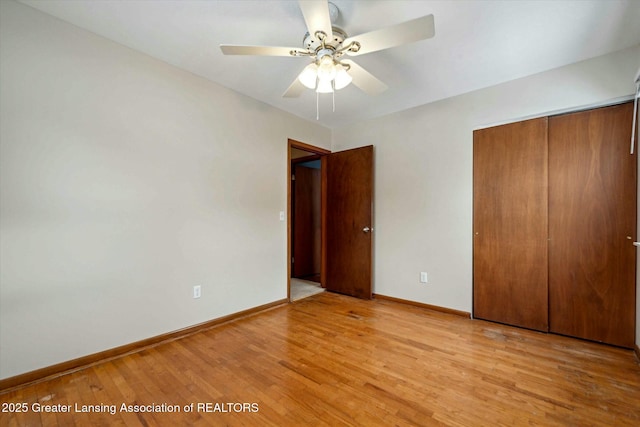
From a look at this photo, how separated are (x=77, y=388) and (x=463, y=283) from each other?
3370 mm

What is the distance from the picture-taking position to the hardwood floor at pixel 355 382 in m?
1.44

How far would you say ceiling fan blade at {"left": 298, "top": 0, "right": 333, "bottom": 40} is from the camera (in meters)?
1.30

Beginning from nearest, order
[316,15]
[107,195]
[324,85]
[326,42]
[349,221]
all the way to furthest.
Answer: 1. [316,15]
2. [326,42]
3. [324,85]
4. [107,195]
5. [349,221]

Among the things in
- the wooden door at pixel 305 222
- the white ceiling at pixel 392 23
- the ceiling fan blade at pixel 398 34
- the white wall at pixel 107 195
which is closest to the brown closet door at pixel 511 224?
the white ceiling at pixel 392 23

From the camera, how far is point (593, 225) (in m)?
2.28

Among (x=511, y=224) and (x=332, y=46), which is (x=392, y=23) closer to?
(x=332, y=46)

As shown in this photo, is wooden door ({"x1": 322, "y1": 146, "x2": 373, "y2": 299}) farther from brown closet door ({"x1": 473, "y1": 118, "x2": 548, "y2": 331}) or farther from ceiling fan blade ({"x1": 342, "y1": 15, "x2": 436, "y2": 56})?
ceiling fan blade ({"x1": 342, "y1": 15, "x2": 436, "y2": 56})

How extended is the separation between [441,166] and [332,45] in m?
1.99

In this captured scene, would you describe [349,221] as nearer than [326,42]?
No

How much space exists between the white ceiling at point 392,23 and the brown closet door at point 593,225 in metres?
0.66

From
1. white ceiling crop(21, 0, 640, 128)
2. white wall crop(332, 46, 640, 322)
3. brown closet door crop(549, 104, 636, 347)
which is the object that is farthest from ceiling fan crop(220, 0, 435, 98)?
brown closet door crop(549, 104, 636, 347)

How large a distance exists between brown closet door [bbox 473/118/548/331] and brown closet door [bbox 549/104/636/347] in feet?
0.28

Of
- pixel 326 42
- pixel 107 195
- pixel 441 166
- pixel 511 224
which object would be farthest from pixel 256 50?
pixel 511 224

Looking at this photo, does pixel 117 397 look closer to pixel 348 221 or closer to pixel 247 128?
pixel 247 128
